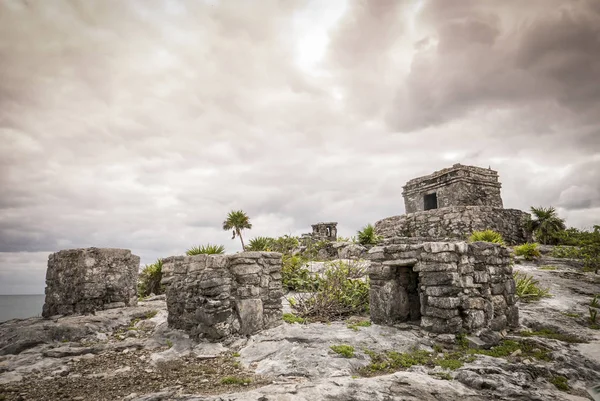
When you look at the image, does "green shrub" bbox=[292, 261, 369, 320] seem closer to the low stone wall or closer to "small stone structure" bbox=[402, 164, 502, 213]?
the low stone wall

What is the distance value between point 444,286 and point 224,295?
4.58 m

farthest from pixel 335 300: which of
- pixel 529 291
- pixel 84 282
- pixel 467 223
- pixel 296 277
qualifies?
pixel 467 223

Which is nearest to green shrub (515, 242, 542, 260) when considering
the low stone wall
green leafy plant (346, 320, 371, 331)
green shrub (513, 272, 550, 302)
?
the low stone wall

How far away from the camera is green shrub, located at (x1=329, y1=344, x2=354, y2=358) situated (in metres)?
5.26

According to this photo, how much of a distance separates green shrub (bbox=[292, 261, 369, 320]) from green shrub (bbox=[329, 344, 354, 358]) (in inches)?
93.0

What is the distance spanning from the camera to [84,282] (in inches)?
336

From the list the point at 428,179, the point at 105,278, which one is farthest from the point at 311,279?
the point at 428,179

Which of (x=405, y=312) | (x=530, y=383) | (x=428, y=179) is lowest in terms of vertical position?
(x=530, y=383)

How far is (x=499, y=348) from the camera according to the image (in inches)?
220

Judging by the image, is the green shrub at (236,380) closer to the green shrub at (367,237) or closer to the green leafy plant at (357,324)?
the green leafy plant at (357,324)

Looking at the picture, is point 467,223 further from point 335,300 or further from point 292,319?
point 292,319

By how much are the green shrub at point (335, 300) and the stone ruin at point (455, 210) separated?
777 centimetres

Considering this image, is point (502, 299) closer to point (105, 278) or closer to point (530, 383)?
point (530, 383)

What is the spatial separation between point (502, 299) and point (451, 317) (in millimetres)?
1779
